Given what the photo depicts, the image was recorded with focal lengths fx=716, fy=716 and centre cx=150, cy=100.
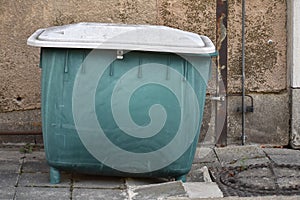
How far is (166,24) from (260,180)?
1.65 m

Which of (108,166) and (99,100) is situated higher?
(99,100)

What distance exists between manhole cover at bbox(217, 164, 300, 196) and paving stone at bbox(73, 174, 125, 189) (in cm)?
78

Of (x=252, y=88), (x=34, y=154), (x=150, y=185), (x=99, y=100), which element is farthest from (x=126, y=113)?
(x=252, y=88)

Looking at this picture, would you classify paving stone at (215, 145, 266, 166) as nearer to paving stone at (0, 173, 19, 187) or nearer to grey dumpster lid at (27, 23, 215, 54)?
grey dumpster lid at (27, 23, 215, 54)

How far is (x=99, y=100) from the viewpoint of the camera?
4918mm

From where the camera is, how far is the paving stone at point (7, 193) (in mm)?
4852

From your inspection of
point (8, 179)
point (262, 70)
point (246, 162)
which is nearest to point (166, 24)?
point (262, 70)

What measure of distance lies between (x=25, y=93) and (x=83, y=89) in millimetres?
1485

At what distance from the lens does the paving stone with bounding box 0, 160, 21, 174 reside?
17.9ft

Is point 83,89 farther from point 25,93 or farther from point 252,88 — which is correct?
point 252,88

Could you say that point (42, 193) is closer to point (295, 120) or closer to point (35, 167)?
point (35, 167)

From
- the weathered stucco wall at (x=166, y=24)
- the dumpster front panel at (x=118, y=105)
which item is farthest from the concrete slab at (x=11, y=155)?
the dumpster front panel at (x=118, y=105)

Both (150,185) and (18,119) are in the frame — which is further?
(18,119)

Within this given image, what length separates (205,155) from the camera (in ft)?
20.4
